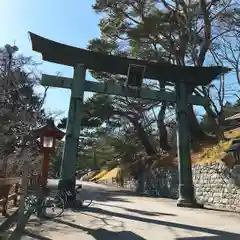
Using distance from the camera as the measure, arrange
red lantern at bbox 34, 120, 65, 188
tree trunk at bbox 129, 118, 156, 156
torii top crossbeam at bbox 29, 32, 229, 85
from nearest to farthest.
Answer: red lantern at bbox 34, 120, 65, 188
torii top crossbeam at bbox 29, 32, 229, 85
tree trunk at bbox 129, 118, 156, 156

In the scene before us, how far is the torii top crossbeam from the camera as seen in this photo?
634 inches

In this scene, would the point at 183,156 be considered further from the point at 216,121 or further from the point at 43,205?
the point at 216,121

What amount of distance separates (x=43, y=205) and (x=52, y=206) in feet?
1.41

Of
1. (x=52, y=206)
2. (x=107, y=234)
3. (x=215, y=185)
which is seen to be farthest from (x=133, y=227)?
(x=215, y=185)

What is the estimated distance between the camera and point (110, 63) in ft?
56.6

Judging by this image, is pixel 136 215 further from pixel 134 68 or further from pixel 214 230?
pixel 134 68

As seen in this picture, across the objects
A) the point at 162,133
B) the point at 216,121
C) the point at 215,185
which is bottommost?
the point at 215,185

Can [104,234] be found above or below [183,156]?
below

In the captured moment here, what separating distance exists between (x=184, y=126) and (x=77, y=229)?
30.2 ft

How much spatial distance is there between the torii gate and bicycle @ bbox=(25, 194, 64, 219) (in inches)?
79.9

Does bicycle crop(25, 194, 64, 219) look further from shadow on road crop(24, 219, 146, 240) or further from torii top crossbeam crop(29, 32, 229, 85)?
torii top crossbeam crop(29, 32, 229, 85)

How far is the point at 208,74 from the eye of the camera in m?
18.4

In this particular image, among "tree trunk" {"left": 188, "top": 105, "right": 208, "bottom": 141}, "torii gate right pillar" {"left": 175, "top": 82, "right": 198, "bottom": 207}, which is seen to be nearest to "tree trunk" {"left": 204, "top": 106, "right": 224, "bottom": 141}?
"tree trunk" {"left": 188, "top": 105, "right": 208, "bottom": 141}

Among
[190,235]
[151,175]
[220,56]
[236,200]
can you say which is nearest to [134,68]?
[236,200]
